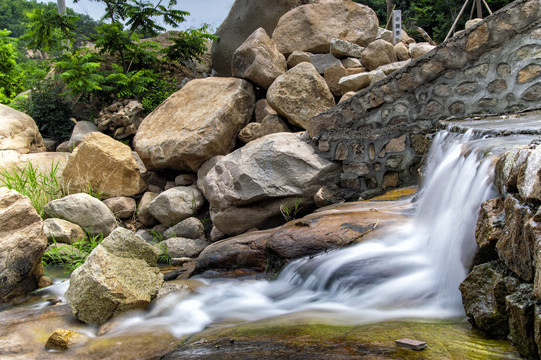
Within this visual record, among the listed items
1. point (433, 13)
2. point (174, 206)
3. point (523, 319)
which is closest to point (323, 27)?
point (174, 206)

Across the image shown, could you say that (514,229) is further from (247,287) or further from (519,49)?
(519,49)

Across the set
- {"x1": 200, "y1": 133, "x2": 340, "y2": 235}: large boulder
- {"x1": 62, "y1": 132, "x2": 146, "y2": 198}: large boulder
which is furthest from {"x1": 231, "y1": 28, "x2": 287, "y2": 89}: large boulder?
{"x1": 62, "y1": 132, "x2": 146, "y2": 198}: large boulder

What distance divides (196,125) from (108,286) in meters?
4.33

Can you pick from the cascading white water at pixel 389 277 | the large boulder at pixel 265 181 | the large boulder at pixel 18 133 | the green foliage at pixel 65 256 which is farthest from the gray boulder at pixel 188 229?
the large boulder at pixel 18 133

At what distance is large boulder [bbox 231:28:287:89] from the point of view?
26.1ft

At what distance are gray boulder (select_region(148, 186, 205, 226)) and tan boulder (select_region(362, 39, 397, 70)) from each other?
383 centimetres

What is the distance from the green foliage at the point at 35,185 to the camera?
703 centimetres

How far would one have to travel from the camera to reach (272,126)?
24.5 feet

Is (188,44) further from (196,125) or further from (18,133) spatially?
(18,133)

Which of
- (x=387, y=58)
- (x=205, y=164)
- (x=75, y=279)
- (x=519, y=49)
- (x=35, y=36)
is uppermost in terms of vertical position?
(x=35, y=36)

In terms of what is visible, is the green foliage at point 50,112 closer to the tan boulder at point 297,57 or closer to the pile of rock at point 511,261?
the tan boulder at point 297,57

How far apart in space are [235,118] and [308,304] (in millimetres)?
4707


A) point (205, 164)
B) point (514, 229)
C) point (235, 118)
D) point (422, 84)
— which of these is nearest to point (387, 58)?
point (422, 84)

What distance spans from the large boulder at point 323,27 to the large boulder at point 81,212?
4.64 m
